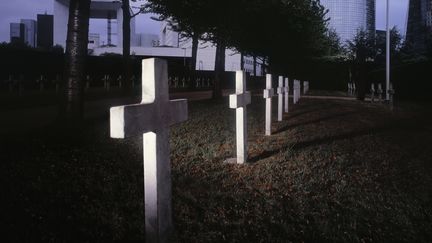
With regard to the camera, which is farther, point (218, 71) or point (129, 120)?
point (218, 71)

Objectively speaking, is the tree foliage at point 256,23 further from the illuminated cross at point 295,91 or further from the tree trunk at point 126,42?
the illuminated cross at point 295,91

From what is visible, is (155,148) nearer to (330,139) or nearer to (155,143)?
(155,143)

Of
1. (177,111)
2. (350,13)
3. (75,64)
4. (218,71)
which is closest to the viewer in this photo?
(177,111)

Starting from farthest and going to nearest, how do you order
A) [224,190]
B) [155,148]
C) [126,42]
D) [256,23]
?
→ [256,23], [126,42], [224,190], [155,148]

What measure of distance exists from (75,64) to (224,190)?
14.6 ft

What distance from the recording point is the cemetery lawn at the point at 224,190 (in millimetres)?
3949

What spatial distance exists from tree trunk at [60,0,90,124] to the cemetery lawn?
1.58 ft

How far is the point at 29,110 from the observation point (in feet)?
40.1

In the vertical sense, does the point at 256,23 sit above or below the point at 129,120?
above

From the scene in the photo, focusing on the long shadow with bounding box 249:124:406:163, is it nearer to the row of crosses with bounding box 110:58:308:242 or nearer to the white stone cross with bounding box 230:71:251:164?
the white stone cross with bounding box 230:71:251:164

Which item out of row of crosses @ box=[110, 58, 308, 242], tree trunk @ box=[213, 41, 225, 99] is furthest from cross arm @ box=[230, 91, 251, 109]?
tree trunk @ box=[213, 41, 225, 99]

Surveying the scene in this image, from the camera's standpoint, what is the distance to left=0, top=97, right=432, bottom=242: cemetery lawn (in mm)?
3949

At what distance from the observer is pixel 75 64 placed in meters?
8.12

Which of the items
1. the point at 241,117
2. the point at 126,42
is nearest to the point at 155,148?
the point at 241,117
